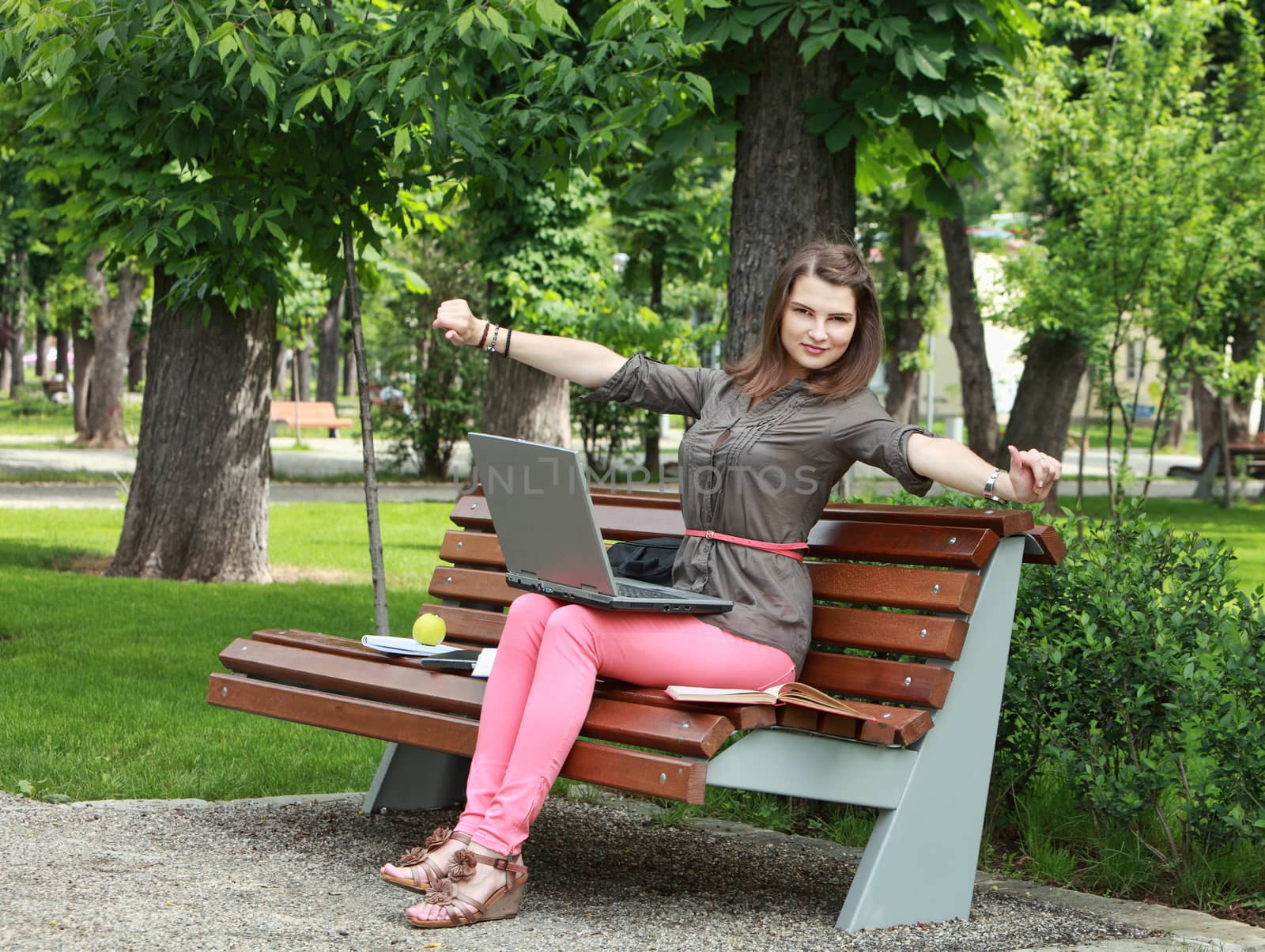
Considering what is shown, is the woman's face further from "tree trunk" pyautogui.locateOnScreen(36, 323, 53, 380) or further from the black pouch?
"tree trunk" pyautogui.locateOnScreen(36, 323, 53, 380)

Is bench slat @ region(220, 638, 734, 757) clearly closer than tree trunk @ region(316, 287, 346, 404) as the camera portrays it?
Yes

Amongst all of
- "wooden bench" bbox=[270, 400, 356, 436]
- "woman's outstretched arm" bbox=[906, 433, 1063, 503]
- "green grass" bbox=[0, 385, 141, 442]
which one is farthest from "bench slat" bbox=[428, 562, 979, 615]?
"wooden bench" bbox=[270, 400, 356, 436]

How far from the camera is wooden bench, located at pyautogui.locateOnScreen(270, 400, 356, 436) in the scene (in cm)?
3128

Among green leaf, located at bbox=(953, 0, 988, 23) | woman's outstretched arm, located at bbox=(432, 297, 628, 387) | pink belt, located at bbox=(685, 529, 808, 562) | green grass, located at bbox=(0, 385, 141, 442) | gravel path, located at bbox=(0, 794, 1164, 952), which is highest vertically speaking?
green leaf, located at bbox=(953, 0, 988, 23)

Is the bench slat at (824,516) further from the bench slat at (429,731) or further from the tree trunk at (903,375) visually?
the tree trunk at (903,375)

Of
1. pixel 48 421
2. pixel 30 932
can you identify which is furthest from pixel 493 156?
pixel 48 421

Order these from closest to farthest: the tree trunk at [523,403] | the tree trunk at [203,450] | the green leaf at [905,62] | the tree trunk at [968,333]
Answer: the green leaf at [905,62]
the tree trunk at [203,450]
the tree trunk at [523,403]
the tree trunk at [968,333]

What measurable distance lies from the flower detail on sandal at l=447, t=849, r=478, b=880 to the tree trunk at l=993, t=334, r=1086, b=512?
540 inches

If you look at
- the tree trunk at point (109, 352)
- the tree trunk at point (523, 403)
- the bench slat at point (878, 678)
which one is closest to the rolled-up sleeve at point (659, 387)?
the bench slat at point (878, 678)

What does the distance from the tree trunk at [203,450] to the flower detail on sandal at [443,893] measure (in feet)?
23.5

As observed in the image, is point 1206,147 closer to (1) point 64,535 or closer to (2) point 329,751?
(1) point 64,535

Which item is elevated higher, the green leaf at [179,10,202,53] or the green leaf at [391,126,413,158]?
the green leaf at [179,10,202,53]

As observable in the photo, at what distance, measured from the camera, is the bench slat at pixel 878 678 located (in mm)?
3727

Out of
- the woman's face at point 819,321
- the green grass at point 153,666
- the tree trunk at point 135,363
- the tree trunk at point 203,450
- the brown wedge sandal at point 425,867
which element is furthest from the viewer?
the tree trunk at point 135,363
